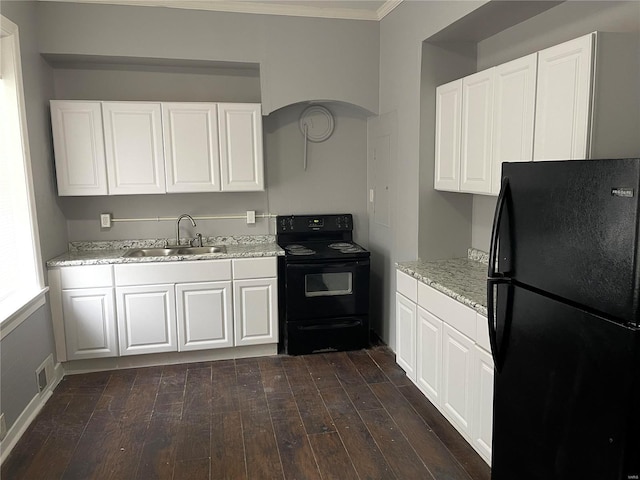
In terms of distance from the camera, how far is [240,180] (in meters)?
3.85

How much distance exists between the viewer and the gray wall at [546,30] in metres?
2.14

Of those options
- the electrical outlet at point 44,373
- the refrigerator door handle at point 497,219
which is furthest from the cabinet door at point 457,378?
the electrical outlet at point 44,373

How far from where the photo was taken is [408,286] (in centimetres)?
312

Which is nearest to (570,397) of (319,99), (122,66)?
(319,99)

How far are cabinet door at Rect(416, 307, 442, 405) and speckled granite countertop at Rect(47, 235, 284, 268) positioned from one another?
4.48ft

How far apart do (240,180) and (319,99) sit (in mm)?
937

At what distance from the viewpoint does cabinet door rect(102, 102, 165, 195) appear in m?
3.60

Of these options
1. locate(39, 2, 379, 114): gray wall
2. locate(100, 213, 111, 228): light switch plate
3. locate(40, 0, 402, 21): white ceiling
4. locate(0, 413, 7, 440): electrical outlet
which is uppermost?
locate(40, 0, 402, 21): white ceiling

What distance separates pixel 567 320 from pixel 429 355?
1326mm

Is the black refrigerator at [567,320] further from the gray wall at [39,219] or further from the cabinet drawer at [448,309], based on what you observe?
the gray wall at [39,219]

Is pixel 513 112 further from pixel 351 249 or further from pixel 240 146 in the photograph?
pixel 240 146

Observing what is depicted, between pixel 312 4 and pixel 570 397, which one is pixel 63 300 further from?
pixel 570 397

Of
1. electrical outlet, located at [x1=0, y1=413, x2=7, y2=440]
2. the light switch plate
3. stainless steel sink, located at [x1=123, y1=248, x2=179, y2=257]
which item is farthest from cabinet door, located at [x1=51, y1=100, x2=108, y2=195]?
electrical outlet, located at [x1=0, y1=413, x2=7, y2=440]

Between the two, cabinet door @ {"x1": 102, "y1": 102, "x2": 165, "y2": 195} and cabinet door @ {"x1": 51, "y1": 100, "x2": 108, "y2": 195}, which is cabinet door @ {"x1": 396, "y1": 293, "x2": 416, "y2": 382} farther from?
cabinet door @ {"x1": 51, "y1": 100, "x2": 108, "y2": 195}
